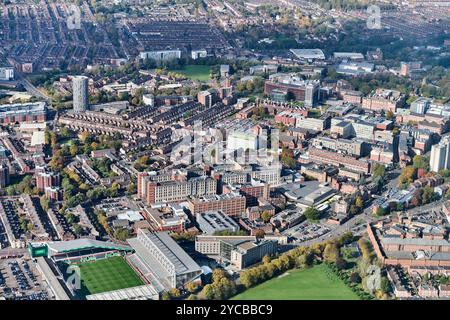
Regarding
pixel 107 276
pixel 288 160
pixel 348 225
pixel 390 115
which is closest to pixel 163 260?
pixel 107 276

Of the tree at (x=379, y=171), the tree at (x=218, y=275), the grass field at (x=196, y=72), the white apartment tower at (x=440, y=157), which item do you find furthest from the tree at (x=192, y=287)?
the grass field at (x=196, y=72)

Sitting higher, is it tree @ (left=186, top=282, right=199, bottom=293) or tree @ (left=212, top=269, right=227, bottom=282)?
tree @ (left=212, top=269, right=227, bottom=282)

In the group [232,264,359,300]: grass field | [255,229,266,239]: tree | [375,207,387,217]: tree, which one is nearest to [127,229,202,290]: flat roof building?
[232,264,359,300]: grass field

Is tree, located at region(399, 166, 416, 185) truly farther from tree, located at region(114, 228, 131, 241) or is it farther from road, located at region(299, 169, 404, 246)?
tree, located at region(114, 228, 131, 241)

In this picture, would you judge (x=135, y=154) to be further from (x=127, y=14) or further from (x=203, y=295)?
(x=127, y=14)

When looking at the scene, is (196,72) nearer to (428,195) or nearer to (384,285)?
(428,195)

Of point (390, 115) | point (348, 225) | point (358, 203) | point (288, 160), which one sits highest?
point (390, 115)
